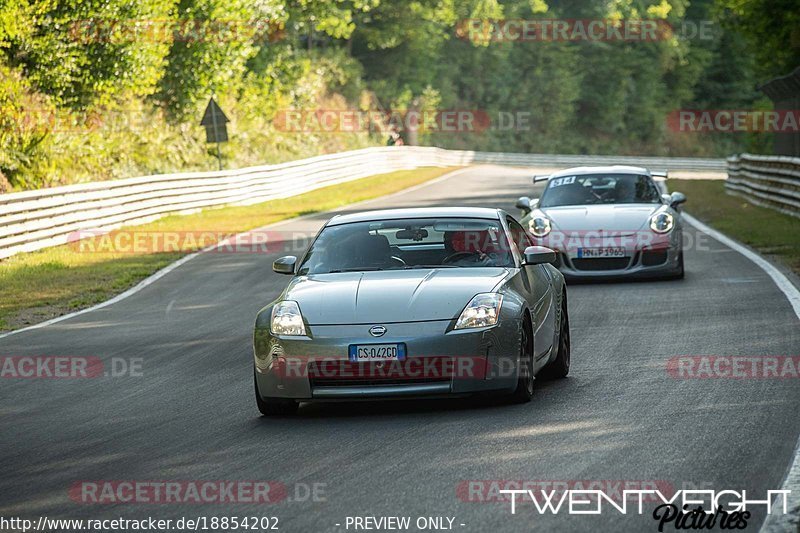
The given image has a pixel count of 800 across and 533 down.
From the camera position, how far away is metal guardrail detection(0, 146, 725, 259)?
22734mm

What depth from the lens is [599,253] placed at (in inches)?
653

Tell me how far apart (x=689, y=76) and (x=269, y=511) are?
308 ft

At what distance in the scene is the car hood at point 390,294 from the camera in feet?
27.9

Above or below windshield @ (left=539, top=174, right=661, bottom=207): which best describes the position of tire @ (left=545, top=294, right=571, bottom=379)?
below

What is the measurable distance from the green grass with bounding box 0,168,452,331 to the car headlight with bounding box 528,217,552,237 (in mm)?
5659

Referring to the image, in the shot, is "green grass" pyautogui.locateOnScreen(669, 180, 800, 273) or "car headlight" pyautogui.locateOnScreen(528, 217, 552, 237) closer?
"car headlight" pyautogui.locateOnScreen(528, 217, 552, 237)

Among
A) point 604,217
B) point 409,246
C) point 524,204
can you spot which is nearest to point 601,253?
point 604,217

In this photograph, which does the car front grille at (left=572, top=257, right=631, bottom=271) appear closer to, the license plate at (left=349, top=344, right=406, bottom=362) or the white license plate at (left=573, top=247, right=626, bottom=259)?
the white license plate at (left=573, top=247, right=626, bottom=259)

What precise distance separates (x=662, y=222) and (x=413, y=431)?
31.8 feet

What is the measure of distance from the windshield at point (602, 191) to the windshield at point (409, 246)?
27.1 feet

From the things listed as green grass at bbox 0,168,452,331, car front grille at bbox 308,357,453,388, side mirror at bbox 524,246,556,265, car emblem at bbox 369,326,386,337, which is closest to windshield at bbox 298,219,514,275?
side mirror at bbox 524,246,556,265

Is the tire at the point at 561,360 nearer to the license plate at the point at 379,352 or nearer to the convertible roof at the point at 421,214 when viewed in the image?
the convertible roof at the point at 421,214

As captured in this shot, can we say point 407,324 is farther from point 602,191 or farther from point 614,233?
point 602,191

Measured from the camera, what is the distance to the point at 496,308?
862cm
